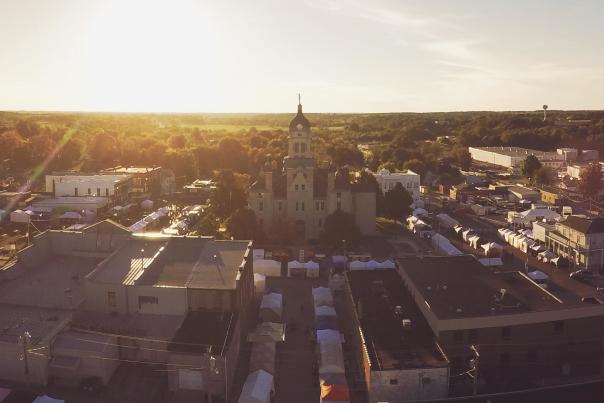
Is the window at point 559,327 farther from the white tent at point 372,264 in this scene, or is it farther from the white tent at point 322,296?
the white tent at point 372,264

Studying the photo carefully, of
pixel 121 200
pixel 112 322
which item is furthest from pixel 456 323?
pixel 121 200

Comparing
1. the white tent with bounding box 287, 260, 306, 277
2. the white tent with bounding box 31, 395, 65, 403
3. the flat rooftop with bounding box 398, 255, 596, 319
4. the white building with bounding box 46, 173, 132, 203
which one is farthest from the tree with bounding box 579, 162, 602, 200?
the white tent with bounding box 31, 395, 65, 403

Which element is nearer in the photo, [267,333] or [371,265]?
[267,333]

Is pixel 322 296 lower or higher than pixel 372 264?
lower

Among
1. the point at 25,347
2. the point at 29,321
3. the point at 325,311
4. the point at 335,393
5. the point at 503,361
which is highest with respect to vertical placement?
the point at 29,321

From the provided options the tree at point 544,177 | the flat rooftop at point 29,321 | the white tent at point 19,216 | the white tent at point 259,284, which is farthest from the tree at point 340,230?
the tree at point 544,177

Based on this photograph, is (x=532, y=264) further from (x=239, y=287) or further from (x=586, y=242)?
(x=239, y=287)

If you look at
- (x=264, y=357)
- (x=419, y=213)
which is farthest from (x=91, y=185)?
(x=264, y=357)

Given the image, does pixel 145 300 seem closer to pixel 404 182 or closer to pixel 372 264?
pixel 372 264
